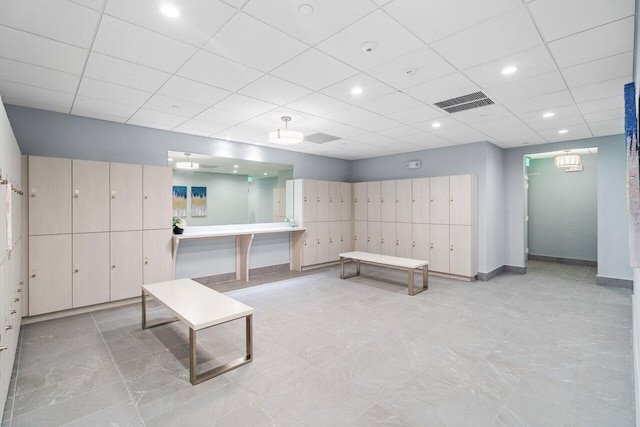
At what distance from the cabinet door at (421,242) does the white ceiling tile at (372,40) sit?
475 centimetres

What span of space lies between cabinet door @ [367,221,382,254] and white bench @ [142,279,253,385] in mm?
5062

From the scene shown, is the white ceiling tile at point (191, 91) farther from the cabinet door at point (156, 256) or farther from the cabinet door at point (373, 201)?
the cabinet door at point (373, 201)

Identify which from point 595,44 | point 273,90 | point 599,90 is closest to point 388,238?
point 599,90

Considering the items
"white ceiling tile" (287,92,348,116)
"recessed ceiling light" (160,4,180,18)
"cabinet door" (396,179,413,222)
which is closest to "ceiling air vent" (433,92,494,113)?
"white ceiling tile" (287,92,348,116)

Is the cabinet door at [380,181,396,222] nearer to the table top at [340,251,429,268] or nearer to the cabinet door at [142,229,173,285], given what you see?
the table top at [340,251,429,268]

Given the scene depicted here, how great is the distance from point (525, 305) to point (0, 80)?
24.1ft

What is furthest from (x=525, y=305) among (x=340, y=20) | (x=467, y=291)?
(x=340, y=20)

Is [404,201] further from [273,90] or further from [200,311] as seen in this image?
[200,311]

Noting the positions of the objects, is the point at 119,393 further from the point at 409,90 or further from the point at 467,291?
the point at 467,291

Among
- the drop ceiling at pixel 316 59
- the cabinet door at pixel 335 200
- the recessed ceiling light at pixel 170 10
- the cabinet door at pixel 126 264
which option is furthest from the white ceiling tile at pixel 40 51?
the cabinet door at pixel 335 200

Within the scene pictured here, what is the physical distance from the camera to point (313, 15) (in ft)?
7.20

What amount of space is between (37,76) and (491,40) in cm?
440

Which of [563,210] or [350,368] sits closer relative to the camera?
[350,368]

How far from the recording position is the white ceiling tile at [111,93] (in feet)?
11.1
